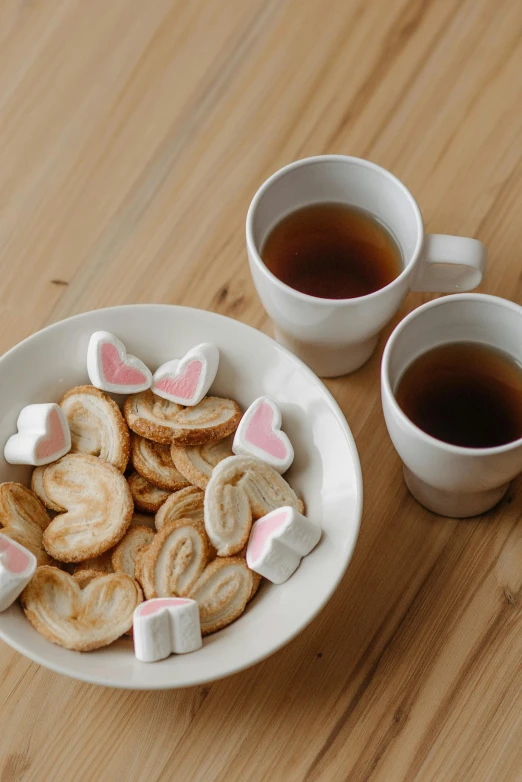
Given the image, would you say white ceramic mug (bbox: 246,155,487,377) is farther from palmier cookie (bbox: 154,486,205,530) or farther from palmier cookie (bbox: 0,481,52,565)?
palmier cookie (bbox: 0,481,52,565)

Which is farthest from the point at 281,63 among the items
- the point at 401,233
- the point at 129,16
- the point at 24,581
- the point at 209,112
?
the point at 24,581

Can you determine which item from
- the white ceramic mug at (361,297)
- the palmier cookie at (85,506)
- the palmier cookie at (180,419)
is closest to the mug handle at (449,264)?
the white ceramic mug at (361,297)

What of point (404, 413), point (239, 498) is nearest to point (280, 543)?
point (239, 498)

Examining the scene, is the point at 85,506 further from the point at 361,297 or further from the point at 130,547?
the point at 361,297

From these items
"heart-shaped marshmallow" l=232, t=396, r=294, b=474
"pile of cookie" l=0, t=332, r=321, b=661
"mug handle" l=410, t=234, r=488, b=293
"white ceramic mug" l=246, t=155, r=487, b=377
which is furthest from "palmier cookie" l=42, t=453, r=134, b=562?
"mug handle" l=410, t=234, r=488, b=293

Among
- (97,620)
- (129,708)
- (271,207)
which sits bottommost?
(129,708)

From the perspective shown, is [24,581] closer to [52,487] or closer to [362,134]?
[52,487]

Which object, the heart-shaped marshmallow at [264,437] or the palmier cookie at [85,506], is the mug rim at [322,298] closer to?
the heart-shaped marshmallow at [264,437]
